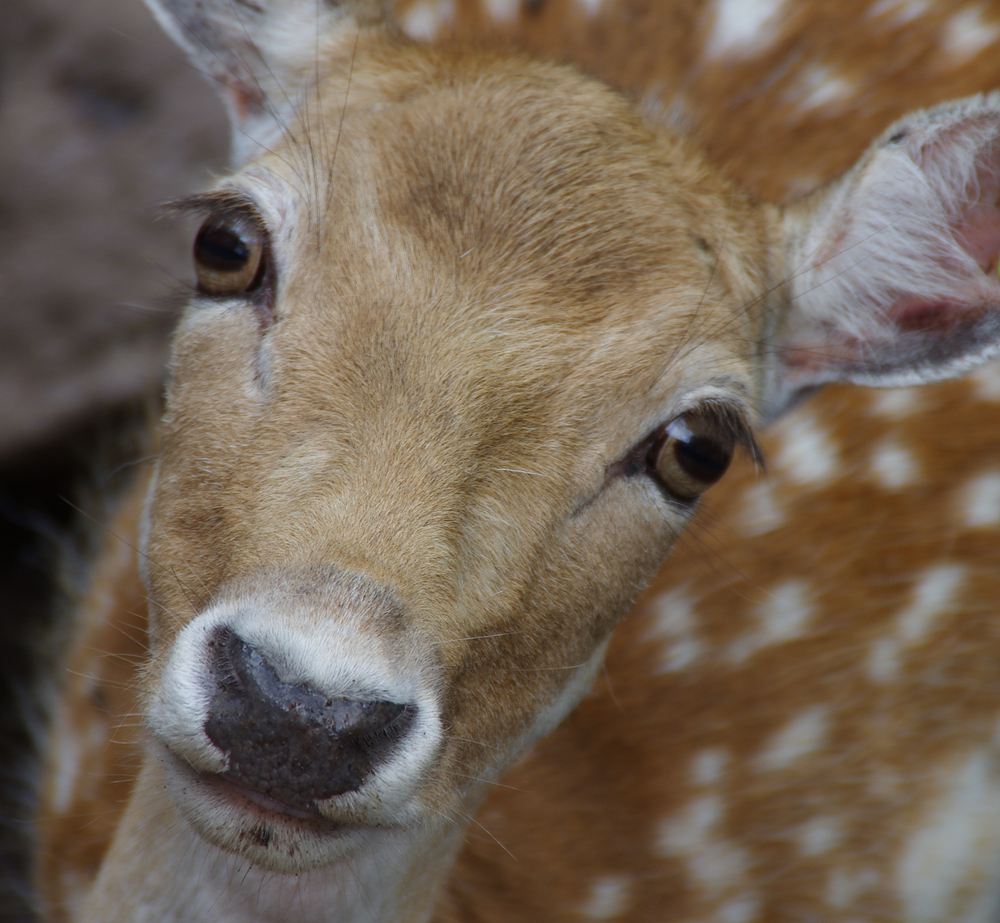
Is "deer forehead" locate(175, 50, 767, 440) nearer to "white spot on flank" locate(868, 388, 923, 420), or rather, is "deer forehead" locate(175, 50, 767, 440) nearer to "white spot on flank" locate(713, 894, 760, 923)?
"white spot on flank" locate(868, 388, 923, 420)

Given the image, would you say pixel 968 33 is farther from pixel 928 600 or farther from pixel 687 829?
pixel 687 829

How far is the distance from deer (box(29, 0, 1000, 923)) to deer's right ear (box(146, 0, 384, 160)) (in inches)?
0.4

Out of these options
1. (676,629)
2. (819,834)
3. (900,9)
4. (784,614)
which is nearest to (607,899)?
(819,834)

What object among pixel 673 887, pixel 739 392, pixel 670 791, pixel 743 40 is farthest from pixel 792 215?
pixel 673 887

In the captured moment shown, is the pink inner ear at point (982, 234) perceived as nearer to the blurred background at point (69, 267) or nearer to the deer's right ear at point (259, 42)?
the deer's right ear at point (259, 42)

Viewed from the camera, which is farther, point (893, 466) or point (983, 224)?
point (893, 466)

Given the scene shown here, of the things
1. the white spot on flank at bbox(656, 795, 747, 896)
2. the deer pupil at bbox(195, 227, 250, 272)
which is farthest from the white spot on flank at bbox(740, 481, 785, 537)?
the deer pupil at bbox(195, 227, 250, 272)

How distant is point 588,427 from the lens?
6.34 feet

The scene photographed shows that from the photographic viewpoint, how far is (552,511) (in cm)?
191

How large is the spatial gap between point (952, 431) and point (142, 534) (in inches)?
80.0

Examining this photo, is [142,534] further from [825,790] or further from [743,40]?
[743,40]

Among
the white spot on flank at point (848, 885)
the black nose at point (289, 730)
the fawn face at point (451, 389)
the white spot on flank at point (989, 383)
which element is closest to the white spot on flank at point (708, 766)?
the white spot on flank at point (848, 885)

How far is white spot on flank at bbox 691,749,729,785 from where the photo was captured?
3.10 m

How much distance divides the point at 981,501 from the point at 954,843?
0.90 meters
